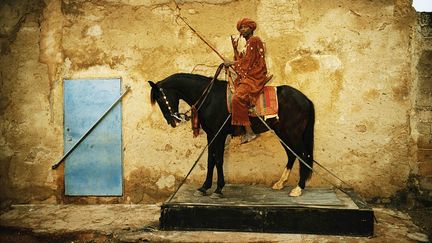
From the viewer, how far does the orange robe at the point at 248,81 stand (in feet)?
14.4

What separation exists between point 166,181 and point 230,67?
6.85 ft

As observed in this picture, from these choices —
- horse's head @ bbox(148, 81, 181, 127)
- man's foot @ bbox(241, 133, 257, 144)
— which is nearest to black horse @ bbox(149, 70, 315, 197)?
horse's head @ bbox(148, 81, 181, 127)

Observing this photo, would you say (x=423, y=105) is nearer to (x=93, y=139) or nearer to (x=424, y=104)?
(x=424, y=104)

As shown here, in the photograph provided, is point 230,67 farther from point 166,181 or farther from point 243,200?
point 166,181

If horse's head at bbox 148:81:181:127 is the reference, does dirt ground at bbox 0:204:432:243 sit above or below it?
below

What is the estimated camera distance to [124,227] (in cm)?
455

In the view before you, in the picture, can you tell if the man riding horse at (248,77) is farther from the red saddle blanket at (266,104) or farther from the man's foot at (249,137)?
the man's foot at (249,137)

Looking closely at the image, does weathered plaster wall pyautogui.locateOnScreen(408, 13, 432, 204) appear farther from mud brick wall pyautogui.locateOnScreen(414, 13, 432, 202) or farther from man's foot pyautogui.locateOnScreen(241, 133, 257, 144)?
man's foot pyautogui.locateOnScreen(241, 133, 257, 144)

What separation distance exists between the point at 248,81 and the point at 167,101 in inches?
41.6

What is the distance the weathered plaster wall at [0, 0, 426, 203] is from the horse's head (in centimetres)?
102

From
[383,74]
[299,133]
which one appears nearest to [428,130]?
[383,74]

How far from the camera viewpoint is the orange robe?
14.4 ft

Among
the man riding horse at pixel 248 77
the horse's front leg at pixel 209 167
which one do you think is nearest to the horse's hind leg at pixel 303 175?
the man riding horse at pixel 248 77

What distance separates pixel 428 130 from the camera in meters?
5.09
